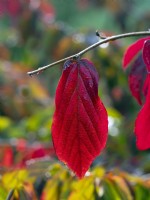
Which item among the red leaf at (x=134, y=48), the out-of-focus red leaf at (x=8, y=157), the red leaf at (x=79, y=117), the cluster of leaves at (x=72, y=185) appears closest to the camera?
the red leaf at (x=79, y=117)

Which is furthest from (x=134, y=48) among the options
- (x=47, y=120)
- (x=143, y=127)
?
(x=47, y=120)

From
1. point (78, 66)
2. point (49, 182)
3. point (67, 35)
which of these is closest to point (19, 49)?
point (67, 35)

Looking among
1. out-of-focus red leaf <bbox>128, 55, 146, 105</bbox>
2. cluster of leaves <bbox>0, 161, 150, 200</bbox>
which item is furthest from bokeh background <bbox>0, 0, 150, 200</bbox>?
out-of-focus red leaf <bbox>128, 55, 146, 105</bbox>

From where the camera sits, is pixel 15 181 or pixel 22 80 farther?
pixel 22 80

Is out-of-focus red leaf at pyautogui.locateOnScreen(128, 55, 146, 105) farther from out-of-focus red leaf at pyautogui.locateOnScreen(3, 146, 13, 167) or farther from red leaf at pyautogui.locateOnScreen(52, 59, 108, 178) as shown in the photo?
out-of-focus red leaf at pyautogui.locateOnScreen(3, 146, 13, 167)

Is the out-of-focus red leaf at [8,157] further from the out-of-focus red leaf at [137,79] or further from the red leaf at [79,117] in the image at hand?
the red leaf at [79,117]

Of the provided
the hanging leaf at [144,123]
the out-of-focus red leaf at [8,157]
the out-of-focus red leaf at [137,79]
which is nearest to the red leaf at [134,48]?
the out-of-focus red leaf at [137,79]

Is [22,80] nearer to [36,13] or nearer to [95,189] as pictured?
[36,13]
